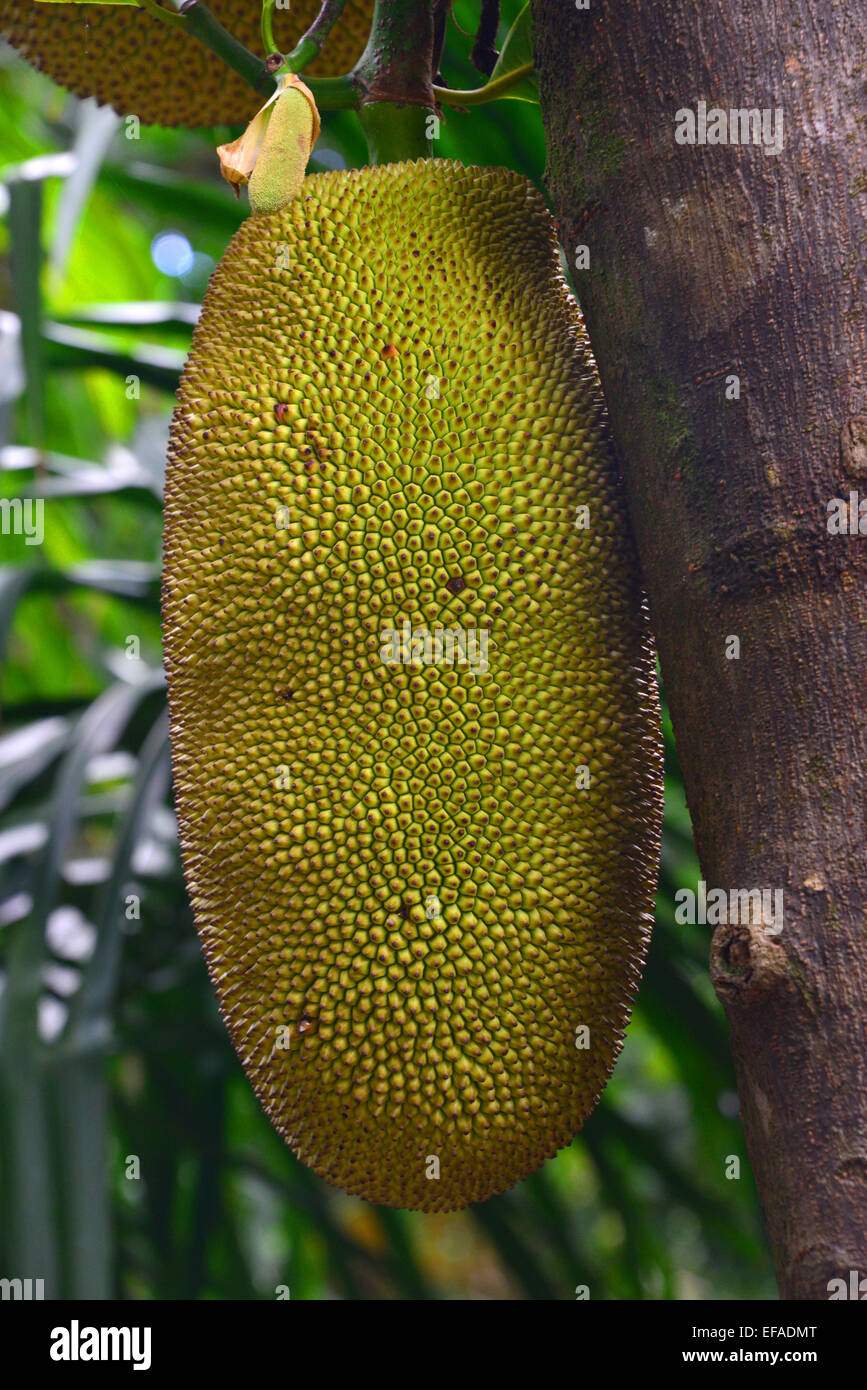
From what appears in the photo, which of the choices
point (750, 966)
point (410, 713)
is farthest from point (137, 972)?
point (750, 966)

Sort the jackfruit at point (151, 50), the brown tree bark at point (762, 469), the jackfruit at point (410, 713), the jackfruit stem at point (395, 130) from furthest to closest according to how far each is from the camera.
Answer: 1. the jackfruit at point (151, 50)
2. the jackfruit stem at point (395, 130)
3. the jackfruit at point (410, 713)
4. the brown tree bark at point (762, 469)

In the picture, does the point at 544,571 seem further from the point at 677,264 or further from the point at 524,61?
the point at 524,61

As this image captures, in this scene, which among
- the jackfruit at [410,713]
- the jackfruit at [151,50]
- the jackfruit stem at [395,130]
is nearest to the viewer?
the jackfruit at [410,713]

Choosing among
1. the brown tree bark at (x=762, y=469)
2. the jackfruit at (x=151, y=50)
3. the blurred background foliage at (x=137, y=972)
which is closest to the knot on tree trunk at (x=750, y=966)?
the brown tree bark at (x=762, y=469)

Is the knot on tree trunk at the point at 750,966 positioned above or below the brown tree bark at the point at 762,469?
below

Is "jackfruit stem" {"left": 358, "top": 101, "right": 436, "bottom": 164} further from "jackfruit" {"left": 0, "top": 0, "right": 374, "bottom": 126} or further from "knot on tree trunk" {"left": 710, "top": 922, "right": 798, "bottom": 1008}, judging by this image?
"knot on tree trunk" {"left": 710, "top": 922, "right": 798, "bottom": 1008}

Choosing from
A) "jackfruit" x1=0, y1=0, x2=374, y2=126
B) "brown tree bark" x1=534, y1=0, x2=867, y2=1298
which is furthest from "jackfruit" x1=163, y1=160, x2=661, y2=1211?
"jackfruit" x1=0, y1=0, x2=374, y2=126

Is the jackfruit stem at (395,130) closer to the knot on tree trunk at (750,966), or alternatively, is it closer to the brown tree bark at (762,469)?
the brown tree bark at (762,469)

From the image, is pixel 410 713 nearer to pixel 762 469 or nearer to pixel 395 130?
pixel 762 469
